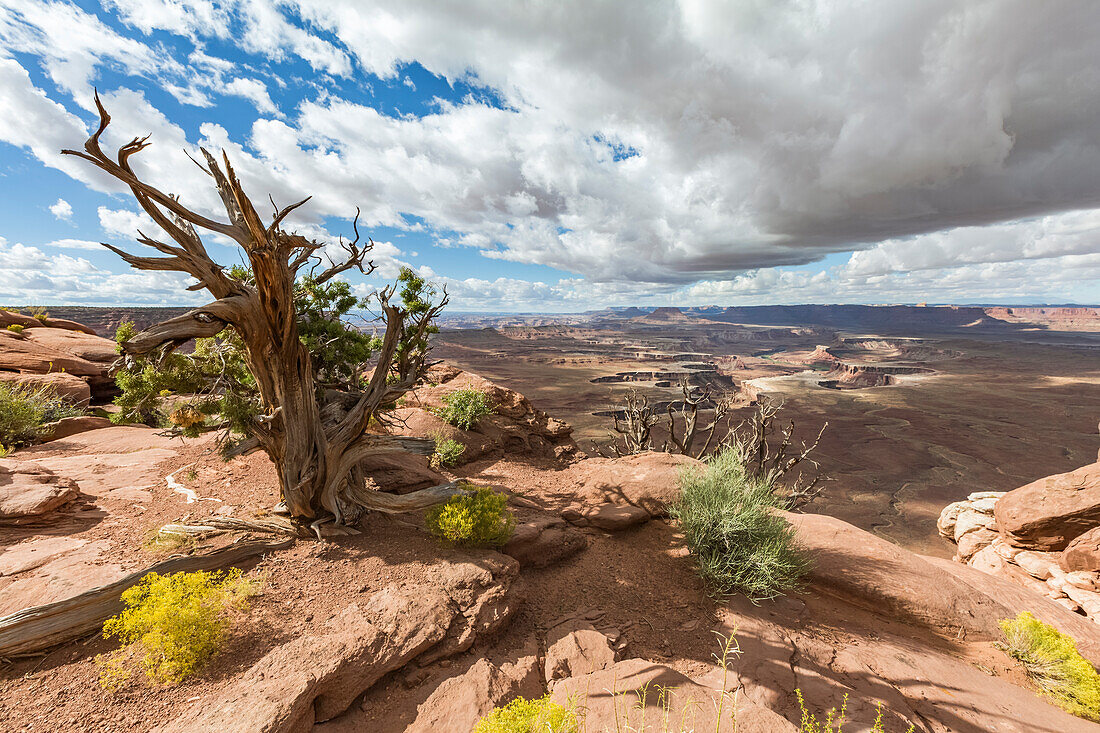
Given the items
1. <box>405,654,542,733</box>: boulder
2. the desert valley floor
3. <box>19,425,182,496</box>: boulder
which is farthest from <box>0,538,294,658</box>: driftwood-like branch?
<box>19,425,182,496</box>: boulder

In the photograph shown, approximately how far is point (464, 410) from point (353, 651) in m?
7.38

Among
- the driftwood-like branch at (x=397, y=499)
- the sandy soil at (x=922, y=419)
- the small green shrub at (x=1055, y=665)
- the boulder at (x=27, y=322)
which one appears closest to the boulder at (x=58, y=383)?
the boulder at (x=27, y=322)

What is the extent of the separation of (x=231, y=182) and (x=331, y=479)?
416cm

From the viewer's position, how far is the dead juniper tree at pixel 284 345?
14.0 feet

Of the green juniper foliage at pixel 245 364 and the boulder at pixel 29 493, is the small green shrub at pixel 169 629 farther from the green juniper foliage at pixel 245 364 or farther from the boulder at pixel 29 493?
the boulder at pixel 29 493

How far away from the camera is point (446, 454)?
9.84 meters

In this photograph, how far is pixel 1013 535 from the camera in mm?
11789

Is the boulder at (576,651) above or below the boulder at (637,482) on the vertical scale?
below

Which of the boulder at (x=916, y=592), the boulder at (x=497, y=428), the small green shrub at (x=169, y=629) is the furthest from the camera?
the boulder at (x=497, y=428)

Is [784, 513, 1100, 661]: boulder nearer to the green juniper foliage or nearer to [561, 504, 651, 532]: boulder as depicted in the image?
[561, 504, 651, 532]: boulder

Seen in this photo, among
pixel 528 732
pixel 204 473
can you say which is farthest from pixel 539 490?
pixel 204 473

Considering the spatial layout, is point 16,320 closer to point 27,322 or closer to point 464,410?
point 27,322

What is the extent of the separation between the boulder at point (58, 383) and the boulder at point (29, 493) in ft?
29.6

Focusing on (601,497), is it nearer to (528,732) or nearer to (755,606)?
(755,606)
